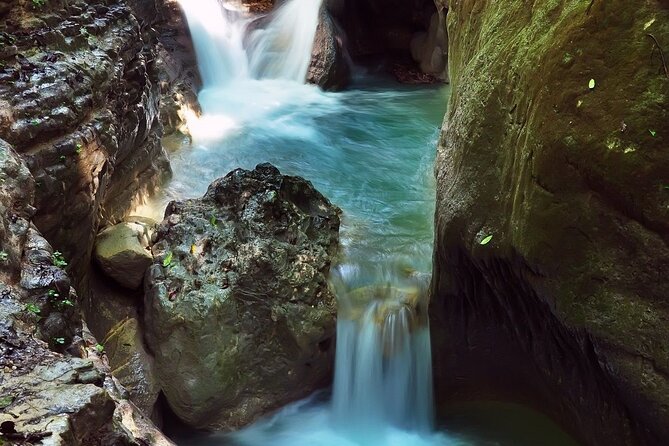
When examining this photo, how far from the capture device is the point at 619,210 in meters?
3.23

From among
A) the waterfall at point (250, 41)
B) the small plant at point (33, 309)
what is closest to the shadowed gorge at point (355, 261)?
the small plant at point (33, 309)

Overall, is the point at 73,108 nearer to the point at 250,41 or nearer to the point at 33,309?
the point at 33,309

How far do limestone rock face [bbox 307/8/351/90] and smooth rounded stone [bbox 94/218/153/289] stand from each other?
8.08 meters

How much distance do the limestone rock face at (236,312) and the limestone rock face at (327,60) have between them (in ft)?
24.2

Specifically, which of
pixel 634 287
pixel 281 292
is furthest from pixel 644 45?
pixel 281 292

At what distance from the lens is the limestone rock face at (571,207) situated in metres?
3.11

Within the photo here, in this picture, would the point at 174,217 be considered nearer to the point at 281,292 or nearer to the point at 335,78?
the point at 281,292

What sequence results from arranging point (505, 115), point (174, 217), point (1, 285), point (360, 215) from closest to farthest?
point (1, 285) → point (505, 115) → point (174, 217) → point (360, 215)

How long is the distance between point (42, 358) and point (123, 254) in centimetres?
286

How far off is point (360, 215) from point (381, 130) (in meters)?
3.65

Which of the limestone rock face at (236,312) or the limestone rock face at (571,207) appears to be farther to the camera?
the limestone rock face at (236,312)

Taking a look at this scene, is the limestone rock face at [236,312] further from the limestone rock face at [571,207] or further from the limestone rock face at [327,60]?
the limestone rock face at [327,60]

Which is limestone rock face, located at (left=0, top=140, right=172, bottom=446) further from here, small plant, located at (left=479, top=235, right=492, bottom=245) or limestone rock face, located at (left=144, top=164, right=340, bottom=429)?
small plant, located at (left=479, top=235, right=492, bottom=245)

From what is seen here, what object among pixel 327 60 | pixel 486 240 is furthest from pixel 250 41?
pixel 486 240
